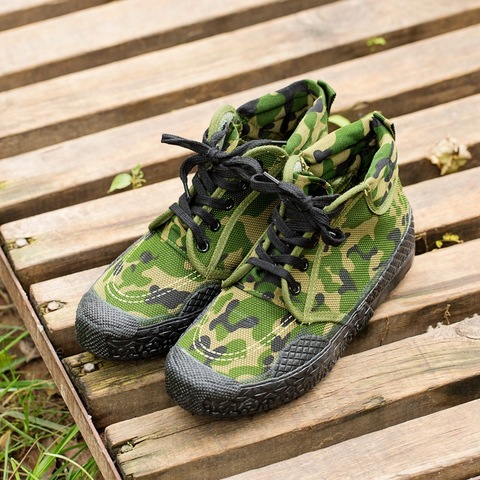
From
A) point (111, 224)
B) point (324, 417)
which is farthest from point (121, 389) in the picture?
point (111, 224)

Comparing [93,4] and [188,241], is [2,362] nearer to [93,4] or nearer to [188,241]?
[188,241]

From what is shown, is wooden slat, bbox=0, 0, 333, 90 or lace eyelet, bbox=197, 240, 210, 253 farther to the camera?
wooden slat, bbox=0, 0, 333, 90

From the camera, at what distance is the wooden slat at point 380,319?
1860 millimetres

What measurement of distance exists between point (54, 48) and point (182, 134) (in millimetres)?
549

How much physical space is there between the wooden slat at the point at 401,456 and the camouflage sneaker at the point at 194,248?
0.32 meters

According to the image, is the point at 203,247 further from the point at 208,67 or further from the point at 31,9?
the point at 31,9

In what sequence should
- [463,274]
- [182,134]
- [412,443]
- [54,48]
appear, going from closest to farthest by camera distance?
[412,443] < [463,274] < [182,134] < [54,48]

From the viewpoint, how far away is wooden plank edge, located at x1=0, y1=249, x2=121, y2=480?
1785mm

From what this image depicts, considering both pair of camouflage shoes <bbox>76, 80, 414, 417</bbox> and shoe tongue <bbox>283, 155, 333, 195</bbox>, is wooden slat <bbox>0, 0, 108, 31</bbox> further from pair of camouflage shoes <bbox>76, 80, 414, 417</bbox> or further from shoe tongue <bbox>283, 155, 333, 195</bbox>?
shoe tongue <bbox>283, 155, 333, 195</bbox>

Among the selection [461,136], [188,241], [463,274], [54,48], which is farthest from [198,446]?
[54,48]

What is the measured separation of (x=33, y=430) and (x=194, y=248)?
62cm

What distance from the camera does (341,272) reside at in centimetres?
180

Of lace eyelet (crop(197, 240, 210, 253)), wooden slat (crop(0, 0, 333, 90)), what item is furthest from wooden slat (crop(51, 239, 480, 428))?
wooden slat (crop(0, 0, 333, 90))

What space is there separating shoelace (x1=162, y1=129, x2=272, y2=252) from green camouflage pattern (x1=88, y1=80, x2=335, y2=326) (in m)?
0.01
